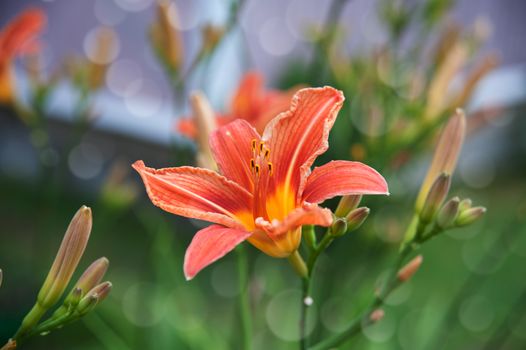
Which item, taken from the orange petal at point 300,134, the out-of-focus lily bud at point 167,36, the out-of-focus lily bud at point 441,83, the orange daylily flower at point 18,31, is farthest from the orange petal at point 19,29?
the out-of-focus lily bud at point 441,83

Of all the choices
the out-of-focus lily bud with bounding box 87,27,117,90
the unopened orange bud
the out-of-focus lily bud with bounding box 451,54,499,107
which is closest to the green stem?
the unopened orange bud

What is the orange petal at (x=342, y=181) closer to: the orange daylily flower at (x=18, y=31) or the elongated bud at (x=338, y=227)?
the elongated bud at (x=338, y=227)

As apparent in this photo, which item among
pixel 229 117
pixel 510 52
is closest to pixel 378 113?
pixel 229 117

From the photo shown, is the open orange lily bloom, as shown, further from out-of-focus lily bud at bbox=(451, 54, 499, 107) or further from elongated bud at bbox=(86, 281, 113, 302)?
out-of-focus lily bud at bbox=(451, 54, 499, 107)

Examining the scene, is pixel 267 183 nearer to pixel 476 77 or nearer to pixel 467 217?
pixel 467 217

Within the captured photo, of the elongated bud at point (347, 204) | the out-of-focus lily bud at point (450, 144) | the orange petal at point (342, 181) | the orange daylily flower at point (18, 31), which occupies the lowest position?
the elongated bud at point (347, 204)

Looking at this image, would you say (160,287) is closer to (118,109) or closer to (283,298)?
(283,298)

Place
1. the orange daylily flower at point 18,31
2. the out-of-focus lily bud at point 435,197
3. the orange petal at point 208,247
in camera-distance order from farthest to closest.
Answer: the orange daylily flower at point 18,31
the out-of-focus lily bud at point 435,197
the orange petal at point 208,247
